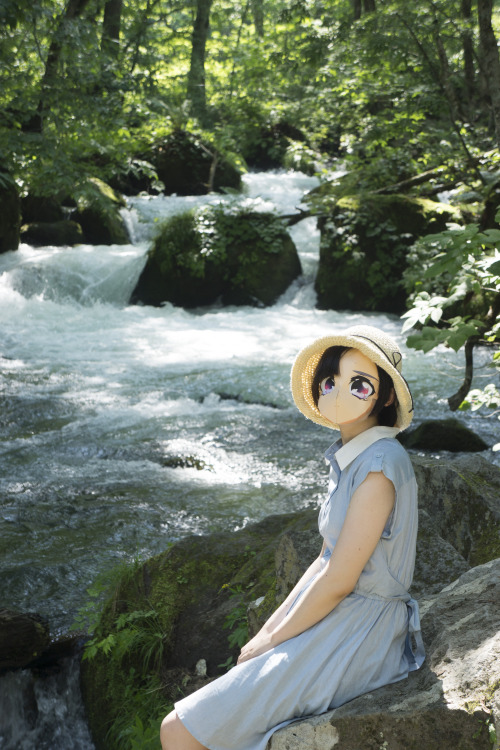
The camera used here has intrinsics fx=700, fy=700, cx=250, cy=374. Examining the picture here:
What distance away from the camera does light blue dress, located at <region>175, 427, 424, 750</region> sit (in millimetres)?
1780

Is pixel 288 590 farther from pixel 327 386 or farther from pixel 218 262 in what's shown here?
pixel 218 262

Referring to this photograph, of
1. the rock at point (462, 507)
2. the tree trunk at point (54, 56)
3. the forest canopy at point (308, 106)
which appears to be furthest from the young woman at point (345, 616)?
the tree trunk at point (54, 56)

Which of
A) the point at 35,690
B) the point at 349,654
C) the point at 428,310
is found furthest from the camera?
the point at 428,310

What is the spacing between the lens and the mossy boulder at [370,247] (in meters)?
11.8

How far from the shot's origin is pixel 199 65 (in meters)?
20.6

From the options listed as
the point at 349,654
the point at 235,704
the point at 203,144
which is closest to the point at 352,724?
the point at 349,654

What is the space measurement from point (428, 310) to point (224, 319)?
773 centimetres

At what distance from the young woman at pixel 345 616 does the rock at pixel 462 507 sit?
120 cm

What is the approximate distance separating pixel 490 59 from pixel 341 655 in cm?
505

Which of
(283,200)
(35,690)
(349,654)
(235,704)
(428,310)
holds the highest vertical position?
(283,200)

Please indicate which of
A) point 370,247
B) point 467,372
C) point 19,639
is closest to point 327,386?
point 19,639

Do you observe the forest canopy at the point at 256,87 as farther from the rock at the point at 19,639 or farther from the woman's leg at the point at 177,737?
the woman's leg at the point at 177,737

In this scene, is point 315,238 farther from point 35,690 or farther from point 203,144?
→ point 35,690

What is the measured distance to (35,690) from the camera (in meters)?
3.22
